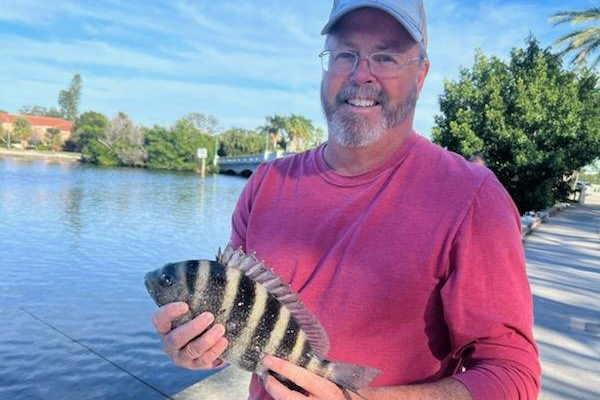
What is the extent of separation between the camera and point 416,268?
58.5 inches

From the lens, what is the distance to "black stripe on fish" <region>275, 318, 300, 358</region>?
1457mm

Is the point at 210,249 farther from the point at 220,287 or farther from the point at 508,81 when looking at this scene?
the point at 220,287

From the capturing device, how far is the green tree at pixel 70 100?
403 feet

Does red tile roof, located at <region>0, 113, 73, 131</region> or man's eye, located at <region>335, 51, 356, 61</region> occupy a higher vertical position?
red tile roof, located at <region>0, 113, 73, 131</region>

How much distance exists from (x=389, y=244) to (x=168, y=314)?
687 millimetres

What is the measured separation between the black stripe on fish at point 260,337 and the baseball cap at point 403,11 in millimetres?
1002

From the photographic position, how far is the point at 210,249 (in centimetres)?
1568

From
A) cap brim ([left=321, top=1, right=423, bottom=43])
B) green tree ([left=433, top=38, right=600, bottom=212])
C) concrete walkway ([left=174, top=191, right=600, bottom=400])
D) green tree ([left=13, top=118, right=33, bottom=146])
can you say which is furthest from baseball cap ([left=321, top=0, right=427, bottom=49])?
green tree ([left=13, top=118, right=33, bottom=146])

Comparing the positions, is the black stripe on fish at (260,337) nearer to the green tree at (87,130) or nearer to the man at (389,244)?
the man at (389,244)

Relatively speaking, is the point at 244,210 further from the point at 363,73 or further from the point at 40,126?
the point at 40,126

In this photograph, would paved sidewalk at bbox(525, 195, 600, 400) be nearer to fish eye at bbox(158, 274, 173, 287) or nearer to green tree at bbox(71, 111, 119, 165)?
fish eye at bbox(158, 274, 173, 287)

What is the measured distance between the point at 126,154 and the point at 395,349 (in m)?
72.4

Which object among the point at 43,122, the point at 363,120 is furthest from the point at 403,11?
the point at 43,122

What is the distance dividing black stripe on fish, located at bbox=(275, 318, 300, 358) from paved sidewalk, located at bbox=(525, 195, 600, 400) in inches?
138
